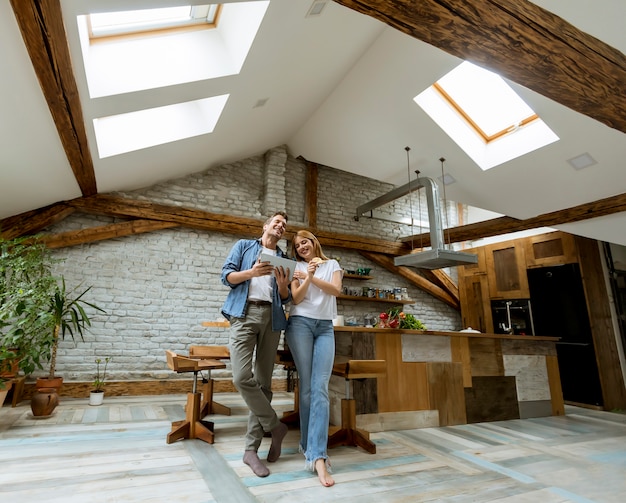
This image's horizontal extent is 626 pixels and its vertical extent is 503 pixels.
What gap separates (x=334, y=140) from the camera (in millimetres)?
5504

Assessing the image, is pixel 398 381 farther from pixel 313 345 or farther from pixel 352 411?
pixel 313 345

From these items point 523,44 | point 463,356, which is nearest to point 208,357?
point 463,356

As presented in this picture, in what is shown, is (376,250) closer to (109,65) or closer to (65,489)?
(109,65)

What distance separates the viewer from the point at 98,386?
403 cm

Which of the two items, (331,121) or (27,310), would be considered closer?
(27,310)

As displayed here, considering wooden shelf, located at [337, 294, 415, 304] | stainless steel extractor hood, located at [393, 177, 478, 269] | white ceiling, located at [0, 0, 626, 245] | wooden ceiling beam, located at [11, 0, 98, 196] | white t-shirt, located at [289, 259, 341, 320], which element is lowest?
white t-shirt, located at [289, 259, 341, 320]

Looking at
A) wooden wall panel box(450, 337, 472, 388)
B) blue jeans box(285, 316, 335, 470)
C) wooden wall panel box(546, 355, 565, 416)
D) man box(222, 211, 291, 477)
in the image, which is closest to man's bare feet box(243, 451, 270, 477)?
man box(222, 211, 291, 477)

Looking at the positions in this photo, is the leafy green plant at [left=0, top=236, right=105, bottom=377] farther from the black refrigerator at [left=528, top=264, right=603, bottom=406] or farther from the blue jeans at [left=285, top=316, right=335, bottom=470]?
the black refrigerator at [left=528, top=264, right=603, bottom=406]

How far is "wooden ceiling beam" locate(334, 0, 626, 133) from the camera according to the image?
60.2 inches

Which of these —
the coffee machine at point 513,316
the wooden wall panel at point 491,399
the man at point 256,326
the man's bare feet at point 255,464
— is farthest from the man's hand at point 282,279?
the coffee machine at point 513,316

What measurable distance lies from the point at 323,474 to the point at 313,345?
689 mm

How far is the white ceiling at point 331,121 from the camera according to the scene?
2.50 m

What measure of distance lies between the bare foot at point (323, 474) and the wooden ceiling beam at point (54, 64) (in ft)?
9.01

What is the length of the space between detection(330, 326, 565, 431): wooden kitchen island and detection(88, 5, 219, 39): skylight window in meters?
3.08
